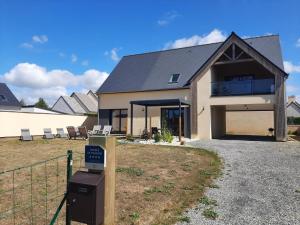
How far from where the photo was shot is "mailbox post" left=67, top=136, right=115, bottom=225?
11.9 feet

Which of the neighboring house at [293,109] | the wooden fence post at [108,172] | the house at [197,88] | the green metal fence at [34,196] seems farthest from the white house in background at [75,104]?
the wooden fence post at [108,172]

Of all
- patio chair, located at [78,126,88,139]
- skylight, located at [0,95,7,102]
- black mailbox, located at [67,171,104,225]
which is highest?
skylight, located at [0,95,7,102]

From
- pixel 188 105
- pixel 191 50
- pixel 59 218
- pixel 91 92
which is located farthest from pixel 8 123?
pixel 91 92

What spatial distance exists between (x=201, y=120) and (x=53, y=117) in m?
13.3

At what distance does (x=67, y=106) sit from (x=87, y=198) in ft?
150

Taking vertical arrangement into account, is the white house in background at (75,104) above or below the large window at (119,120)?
above

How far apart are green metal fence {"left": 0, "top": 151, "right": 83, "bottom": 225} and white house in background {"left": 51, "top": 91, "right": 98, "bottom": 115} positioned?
130 ft

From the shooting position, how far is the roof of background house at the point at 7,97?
4019 cm

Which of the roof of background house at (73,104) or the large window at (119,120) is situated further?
the roof of background house at (73,104)

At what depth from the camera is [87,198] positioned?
3.62 metres

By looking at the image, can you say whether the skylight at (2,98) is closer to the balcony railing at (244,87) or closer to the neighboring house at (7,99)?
the neighboring house at (7,99)

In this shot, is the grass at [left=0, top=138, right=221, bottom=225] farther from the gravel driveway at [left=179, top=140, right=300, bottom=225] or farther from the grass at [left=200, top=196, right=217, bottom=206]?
the gravel driveway at [left=179, top=140, right=300, bottom=225]

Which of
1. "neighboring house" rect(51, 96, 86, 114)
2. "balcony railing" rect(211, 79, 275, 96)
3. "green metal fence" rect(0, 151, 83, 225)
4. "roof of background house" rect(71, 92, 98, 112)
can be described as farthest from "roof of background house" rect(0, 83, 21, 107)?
"green metal fence" rect(0, 151, 83, 225)

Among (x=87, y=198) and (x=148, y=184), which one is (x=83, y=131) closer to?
(x=148, y=184)
